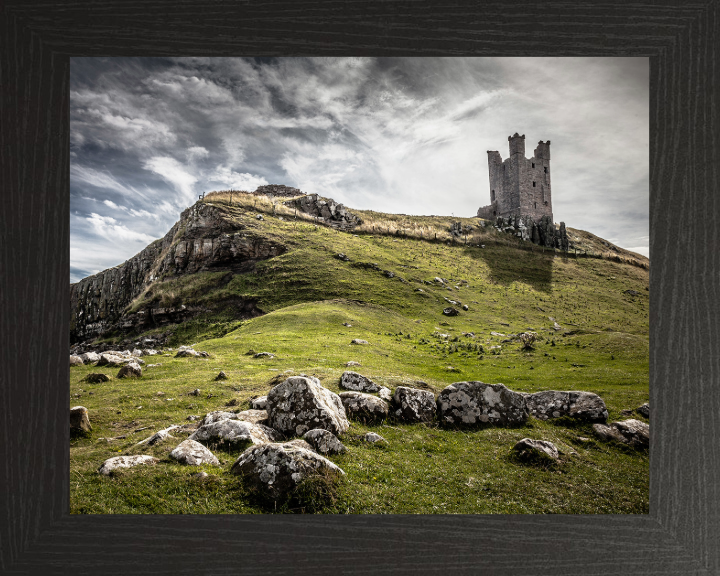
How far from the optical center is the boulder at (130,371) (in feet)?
24.0

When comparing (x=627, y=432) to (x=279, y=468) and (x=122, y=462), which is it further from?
(x=122, y=462)

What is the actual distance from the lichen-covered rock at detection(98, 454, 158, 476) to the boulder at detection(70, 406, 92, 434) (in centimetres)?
119

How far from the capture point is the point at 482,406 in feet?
16.6

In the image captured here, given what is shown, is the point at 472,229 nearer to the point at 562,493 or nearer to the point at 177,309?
the point at 562,493

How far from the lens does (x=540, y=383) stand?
619cm

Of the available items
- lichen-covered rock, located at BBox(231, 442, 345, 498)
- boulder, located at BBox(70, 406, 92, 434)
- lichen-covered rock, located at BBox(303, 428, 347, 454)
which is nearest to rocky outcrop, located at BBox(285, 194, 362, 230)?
lichen-covered rock, located at BBox(303, 428, 347, 454)

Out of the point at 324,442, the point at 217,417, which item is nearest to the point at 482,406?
the point at 324,442

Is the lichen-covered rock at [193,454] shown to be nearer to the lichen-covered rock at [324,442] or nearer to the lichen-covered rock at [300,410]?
the lichen-covered rock at [300,410]

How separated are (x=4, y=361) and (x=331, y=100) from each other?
4.70 meters

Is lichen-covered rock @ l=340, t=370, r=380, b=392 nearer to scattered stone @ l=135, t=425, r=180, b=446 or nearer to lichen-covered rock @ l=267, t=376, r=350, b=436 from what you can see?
lichen-covered rock @ l=267, t=376, r=350, b=436

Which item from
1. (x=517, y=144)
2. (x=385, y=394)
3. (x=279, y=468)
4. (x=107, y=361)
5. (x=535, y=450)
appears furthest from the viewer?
(x=107, y=361)

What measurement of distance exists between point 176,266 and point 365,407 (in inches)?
476

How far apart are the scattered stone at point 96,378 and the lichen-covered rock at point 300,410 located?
3925 millimetres

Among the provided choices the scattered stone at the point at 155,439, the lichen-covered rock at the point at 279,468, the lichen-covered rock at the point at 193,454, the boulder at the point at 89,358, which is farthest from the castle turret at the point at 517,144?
the boulder at the point at 89,358
